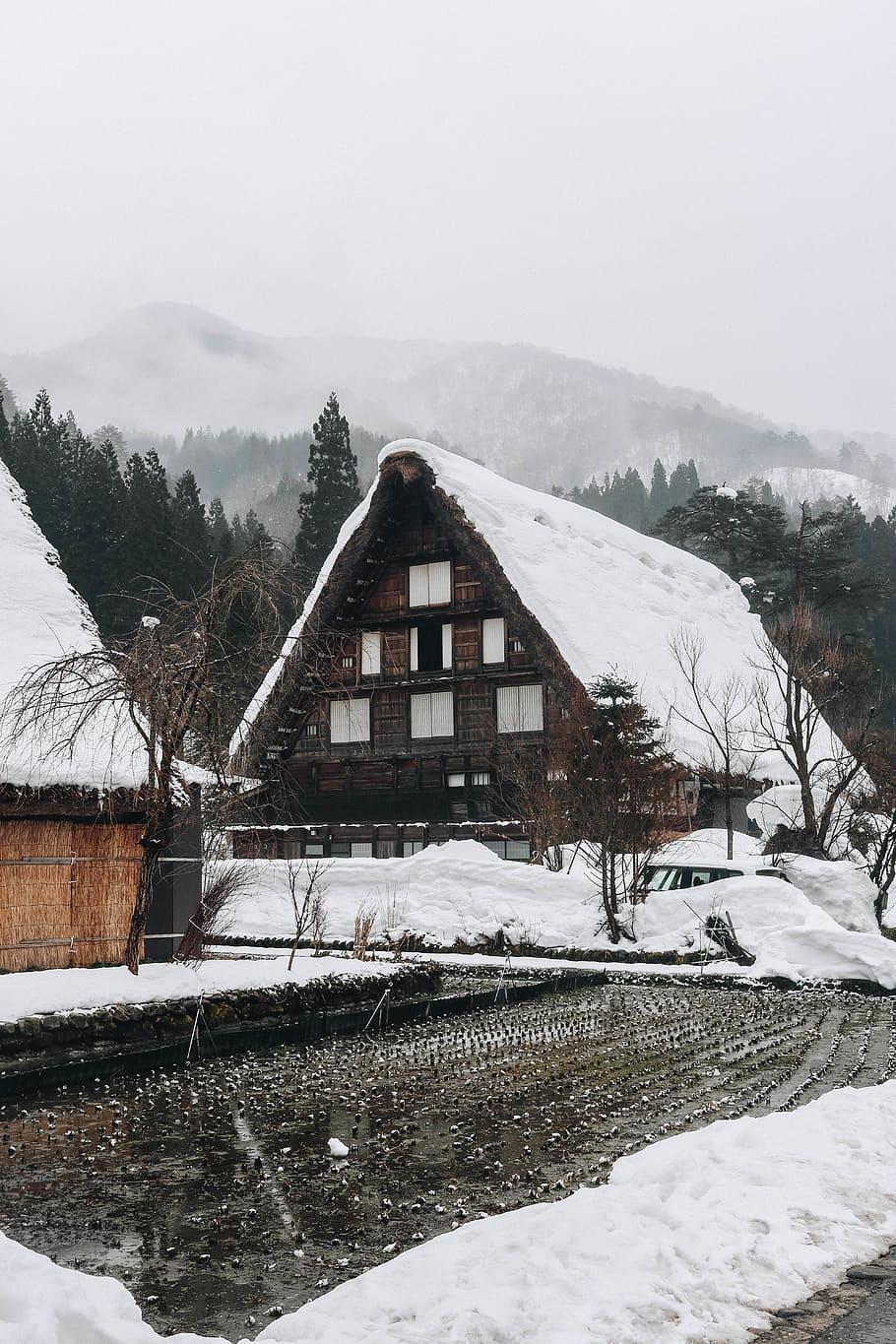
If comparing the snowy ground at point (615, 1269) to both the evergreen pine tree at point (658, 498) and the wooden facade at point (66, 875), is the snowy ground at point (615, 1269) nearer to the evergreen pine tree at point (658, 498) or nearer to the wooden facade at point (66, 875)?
the wooden facade at point (66, 875)

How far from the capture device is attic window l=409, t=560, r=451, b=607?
31312mm

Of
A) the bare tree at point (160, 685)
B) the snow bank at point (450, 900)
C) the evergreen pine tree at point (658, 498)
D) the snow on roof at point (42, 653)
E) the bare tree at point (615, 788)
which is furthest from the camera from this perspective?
the evergreen pine tree at point (658, 498)

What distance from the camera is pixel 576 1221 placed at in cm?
505

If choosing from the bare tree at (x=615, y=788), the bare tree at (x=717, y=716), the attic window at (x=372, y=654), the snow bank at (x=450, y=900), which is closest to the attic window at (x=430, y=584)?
the attic window at (x=372, y=654)

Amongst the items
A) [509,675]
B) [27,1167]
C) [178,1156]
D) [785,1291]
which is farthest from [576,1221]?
[509,675]

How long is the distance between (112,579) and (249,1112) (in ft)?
135

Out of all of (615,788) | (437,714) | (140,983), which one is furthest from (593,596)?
(140,983)

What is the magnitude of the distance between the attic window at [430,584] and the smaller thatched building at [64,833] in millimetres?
17012

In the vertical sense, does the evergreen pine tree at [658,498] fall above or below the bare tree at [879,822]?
above

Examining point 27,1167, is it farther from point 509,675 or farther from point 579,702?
point 509,675

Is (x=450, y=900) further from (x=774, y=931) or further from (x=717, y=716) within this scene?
(x=717, y=716)

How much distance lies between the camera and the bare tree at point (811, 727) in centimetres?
2461

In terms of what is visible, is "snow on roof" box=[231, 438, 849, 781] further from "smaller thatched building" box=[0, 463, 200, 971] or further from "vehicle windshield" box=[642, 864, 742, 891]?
"smaller thatched building" box=[0, 463, 200, 971]

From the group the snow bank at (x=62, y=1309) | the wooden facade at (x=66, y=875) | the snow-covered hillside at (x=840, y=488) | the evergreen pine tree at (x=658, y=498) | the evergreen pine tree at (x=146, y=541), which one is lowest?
the snow bank at (x=62, y=1309)
